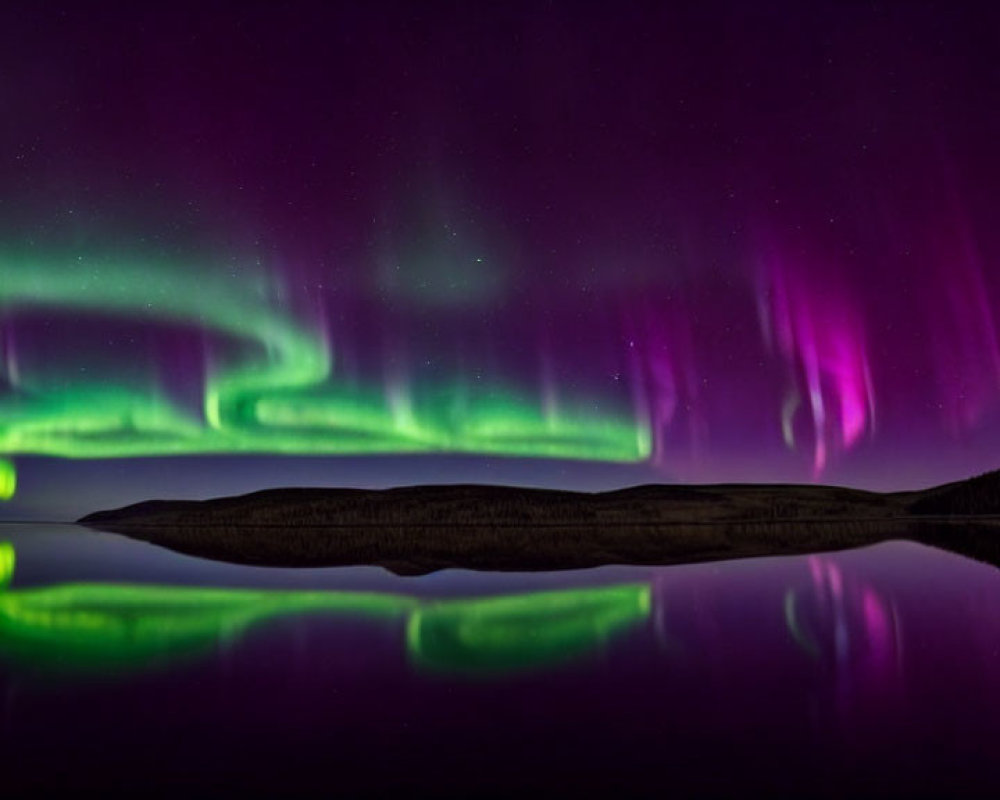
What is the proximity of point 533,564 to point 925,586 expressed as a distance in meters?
16.4

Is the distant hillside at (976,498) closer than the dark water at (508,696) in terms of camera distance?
No

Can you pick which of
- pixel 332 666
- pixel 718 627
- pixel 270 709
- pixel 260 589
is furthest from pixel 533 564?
pixel 270 709

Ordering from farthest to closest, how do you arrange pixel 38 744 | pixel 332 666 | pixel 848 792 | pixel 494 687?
pixel 332 666, pixel 494 687, pixel 38 744, pixel 848 792

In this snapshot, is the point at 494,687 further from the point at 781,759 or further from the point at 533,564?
the point at 533,564

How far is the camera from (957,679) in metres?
10.7

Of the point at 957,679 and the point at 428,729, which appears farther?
the point at 957,679

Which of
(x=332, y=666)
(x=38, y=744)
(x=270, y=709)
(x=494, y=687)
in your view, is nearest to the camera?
(x=38, y=744)

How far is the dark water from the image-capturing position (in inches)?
285

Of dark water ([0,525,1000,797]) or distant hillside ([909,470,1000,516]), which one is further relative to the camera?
distant hillside ([909,470,1000,516])

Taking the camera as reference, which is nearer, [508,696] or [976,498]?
[508,696]

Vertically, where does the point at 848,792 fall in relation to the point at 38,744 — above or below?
below

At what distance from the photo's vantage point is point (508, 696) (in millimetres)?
9938

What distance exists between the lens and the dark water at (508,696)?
7246 mm

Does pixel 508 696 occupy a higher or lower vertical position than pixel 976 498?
higher
